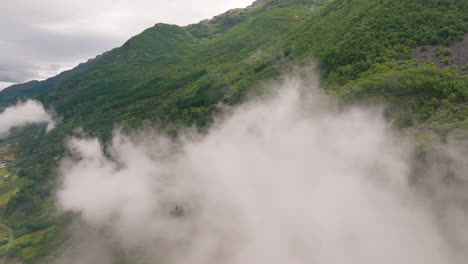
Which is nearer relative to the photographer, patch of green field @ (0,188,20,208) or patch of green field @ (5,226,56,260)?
patch of green field @ (5,226,56,260)

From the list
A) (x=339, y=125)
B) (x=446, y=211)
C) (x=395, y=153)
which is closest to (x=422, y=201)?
(x=446, y=211)

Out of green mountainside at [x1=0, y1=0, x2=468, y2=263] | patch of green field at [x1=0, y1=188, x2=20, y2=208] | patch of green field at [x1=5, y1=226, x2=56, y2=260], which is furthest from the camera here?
patch of green field at [x1=0, y1=188, x2=20, y2=208]

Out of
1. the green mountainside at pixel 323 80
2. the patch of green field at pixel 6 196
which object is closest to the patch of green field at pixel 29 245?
the green mountainside at pixel 323 80

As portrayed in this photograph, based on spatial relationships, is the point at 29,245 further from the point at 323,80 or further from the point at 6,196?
the point at 323,80

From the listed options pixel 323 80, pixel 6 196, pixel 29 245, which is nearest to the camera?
pixel 323 80

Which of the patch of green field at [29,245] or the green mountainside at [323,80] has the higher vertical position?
the green mountainside at [323,80]

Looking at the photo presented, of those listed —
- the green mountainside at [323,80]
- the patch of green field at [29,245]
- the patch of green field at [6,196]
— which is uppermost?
the green mountainside at [323,80]

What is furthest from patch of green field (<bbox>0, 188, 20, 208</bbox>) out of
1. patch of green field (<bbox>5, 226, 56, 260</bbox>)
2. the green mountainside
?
patch of green field (<bbox>5, 226, 56, 260</bbox>)

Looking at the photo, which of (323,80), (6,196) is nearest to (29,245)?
(6,196)

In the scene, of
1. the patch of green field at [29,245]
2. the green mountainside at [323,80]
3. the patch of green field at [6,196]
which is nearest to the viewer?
the green mountainside at [323,80]

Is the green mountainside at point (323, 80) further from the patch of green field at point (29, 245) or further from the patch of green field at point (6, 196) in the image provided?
the patch of green field at point (6, 196)

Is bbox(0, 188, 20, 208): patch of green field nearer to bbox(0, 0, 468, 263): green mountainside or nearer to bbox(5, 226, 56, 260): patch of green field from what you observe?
bbox(0, 0, 468, 263): green mountainside

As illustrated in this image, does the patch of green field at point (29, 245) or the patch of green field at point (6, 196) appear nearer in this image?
the patch of green field at point (29, 245)

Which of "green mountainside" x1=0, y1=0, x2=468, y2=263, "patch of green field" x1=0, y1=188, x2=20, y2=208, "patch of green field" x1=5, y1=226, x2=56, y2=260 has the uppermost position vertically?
"green mountainside" x1=0, y1=0, x2=468, y2=263
